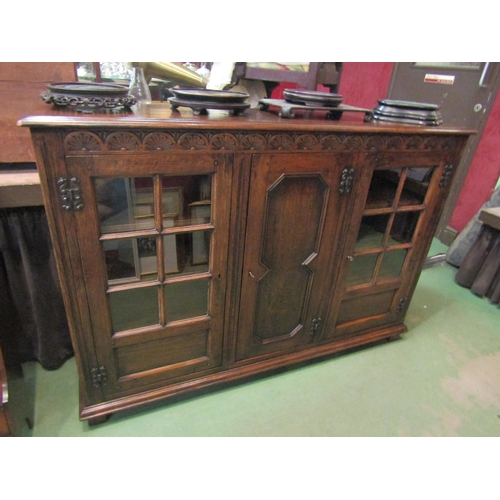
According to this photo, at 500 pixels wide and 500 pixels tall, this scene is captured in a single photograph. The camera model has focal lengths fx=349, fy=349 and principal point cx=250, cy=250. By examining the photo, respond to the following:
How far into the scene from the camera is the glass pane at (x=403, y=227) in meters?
1.50

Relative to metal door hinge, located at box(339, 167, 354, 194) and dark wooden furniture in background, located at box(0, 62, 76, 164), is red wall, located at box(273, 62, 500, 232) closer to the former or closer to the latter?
metal door hinge, located at box(339, 167, 354, 194)

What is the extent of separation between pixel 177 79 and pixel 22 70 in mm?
595

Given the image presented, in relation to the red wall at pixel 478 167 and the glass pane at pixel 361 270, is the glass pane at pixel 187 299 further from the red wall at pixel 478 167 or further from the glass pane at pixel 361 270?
the red wall at pixel 478 167

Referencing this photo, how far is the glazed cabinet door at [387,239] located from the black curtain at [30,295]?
116 centimetres

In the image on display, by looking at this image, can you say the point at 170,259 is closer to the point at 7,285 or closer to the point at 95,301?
the point at 95,301

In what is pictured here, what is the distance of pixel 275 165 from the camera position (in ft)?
3.65

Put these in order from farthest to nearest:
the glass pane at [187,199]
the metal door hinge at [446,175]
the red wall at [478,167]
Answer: the red wall at [478,167]
the metal door hinge at [446,175]
the glass pane at [187,199]

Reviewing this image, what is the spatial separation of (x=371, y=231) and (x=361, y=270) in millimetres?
203

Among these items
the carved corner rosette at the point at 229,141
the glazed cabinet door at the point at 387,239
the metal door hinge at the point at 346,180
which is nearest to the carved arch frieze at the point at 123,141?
the carved corner rosette at the point at 229,141

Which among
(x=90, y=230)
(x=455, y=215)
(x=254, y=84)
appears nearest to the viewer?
(x=90, y=230)

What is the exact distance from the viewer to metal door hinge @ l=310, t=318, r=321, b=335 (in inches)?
Answer: 60.7

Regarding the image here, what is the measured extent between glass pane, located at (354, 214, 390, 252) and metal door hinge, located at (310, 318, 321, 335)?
0.35 meters

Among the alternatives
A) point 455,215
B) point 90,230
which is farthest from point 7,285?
point 455,215

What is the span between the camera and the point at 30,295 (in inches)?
53.4
